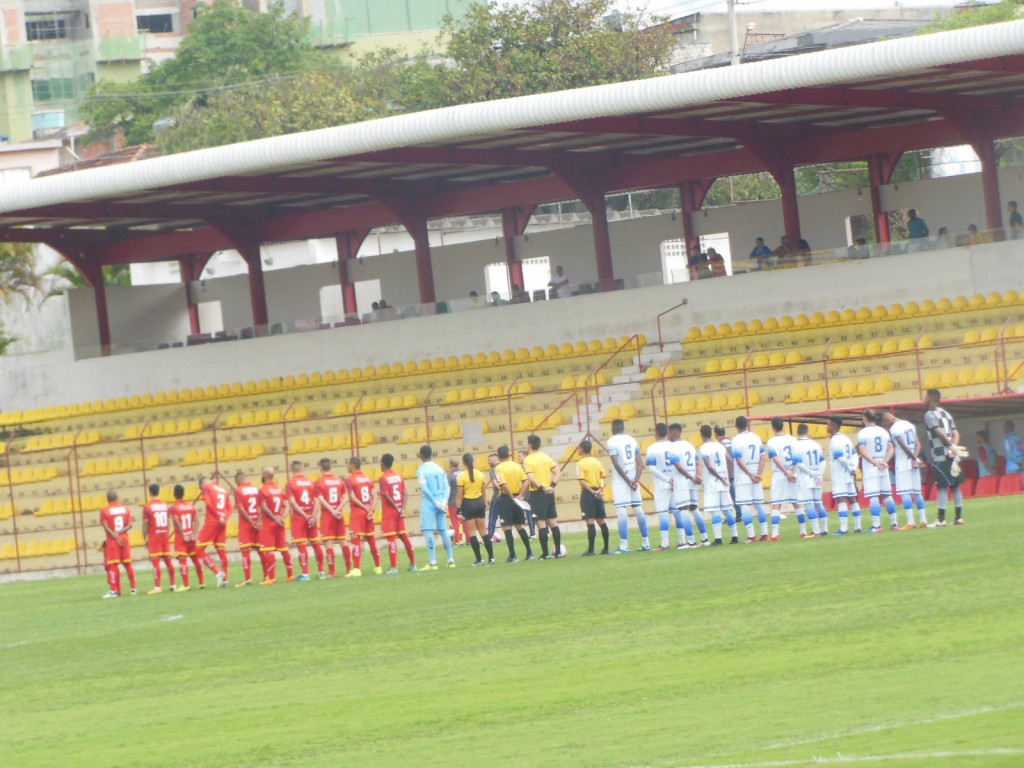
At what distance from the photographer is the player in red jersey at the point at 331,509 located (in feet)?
79.3

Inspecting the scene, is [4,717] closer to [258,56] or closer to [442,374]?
[442,374]

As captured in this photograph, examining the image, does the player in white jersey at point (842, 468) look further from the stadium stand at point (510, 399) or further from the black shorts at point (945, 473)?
the stadium stand at point (510, 399)

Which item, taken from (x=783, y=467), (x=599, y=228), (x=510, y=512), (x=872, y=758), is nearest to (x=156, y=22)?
→ (x=599, y=228)

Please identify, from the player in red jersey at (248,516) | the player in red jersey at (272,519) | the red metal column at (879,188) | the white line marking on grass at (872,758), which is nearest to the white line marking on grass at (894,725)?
the white line marking on grass at (872,758)

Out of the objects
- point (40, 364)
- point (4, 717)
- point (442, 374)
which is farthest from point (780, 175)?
point (4, 717)

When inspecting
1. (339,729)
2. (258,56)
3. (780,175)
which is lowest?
(339,729)

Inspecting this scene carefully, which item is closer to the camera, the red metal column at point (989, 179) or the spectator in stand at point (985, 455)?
the spectator in stand at point (985, 455)

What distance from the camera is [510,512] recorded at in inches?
938

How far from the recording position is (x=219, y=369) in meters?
42.0

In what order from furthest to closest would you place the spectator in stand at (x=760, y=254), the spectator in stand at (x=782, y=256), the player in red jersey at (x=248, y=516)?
the spectator in stand at (x=760, y=254)
the spectator in stand at (x=782, y=256)
the player in red jersey at (x=248, y=516)

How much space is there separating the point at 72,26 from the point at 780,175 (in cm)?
6433

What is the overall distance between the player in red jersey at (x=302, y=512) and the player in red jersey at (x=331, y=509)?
0.44ft

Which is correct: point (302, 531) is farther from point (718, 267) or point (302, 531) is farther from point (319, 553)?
point (718, 267)

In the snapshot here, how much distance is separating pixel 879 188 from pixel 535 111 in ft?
30.8
